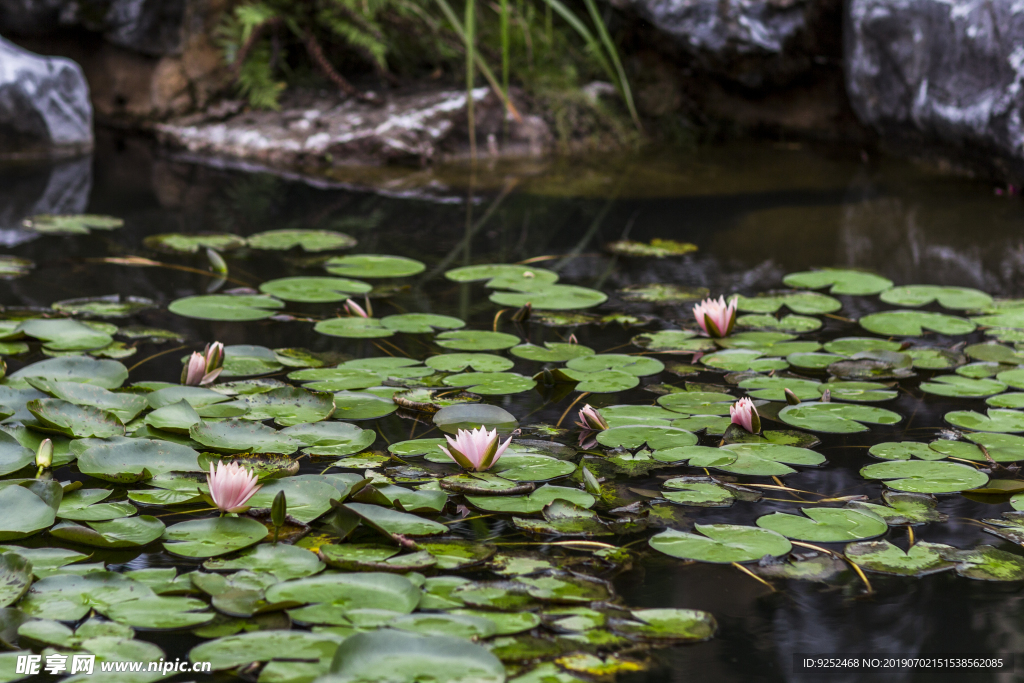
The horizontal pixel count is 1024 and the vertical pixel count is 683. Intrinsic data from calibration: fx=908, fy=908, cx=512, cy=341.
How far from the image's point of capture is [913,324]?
198 centimetres

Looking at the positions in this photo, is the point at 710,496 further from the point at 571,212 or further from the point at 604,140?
the point at 604,140

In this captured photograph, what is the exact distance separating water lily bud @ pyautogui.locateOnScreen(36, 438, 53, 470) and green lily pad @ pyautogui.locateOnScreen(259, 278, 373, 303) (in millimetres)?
849

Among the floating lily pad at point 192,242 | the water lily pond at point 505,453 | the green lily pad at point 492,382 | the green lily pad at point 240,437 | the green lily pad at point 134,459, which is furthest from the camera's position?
the floating lily pad at point 192,242

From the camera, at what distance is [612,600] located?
3.23 ft

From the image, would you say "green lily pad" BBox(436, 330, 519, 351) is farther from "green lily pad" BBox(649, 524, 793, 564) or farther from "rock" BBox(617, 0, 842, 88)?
"rock" BBox(617, 0, 842, 88)

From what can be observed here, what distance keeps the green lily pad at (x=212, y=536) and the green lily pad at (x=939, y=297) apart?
1.64 metres

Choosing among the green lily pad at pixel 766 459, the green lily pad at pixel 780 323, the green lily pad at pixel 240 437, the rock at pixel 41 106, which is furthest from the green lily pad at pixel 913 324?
the rock at pixel 41 106

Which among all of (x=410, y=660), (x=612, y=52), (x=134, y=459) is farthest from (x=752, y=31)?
(x=410, y=660)

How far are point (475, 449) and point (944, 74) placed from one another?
2.97 m

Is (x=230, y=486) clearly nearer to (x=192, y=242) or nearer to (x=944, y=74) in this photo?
(x=192, y=242)

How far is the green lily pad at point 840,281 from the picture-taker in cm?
223

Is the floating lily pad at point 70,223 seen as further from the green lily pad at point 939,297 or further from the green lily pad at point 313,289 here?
the green lily pad at point 939,297

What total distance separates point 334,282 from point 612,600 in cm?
137

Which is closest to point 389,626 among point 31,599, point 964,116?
point 31,599
